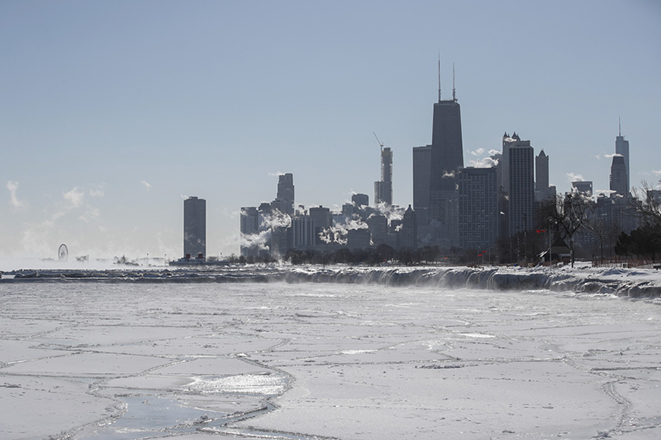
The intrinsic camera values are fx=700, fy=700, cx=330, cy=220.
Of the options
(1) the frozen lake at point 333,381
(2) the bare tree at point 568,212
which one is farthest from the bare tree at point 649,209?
(1) the frozen lake at point 333,381

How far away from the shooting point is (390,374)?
43.9 ft

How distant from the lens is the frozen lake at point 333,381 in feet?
30.2

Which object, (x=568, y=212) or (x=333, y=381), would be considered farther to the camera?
(x=568, y=212)

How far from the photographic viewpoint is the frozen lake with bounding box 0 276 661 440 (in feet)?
30.2

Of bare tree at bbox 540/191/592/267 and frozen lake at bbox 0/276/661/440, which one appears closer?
frozen lake at bbox 0/276/661/440

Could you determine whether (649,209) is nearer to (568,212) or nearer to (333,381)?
(568,212)

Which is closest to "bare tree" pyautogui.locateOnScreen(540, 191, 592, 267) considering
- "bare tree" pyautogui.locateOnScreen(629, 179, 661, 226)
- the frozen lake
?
"bare tree" pyautogui.locateOnScreen(629, 179, 661, 226)

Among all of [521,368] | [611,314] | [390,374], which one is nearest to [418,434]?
[390,374]

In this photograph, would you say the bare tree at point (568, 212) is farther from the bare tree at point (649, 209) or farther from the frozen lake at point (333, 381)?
the frozen lake at point (333, 381)

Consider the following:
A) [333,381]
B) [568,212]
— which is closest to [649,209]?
[568,212]

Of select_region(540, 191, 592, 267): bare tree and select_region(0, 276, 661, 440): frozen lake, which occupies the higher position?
select_region(540, 191, 592, 267): bare tree

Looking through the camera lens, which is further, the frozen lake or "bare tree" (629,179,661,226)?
"bare tree" (629,179,661,226)

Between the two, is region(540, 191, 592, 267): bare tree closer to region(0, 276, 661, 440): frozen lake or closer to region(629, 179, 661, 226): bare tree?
region(629, 179, 661, 226): bare tree

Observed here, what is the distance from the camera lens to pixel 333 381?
1262cm
